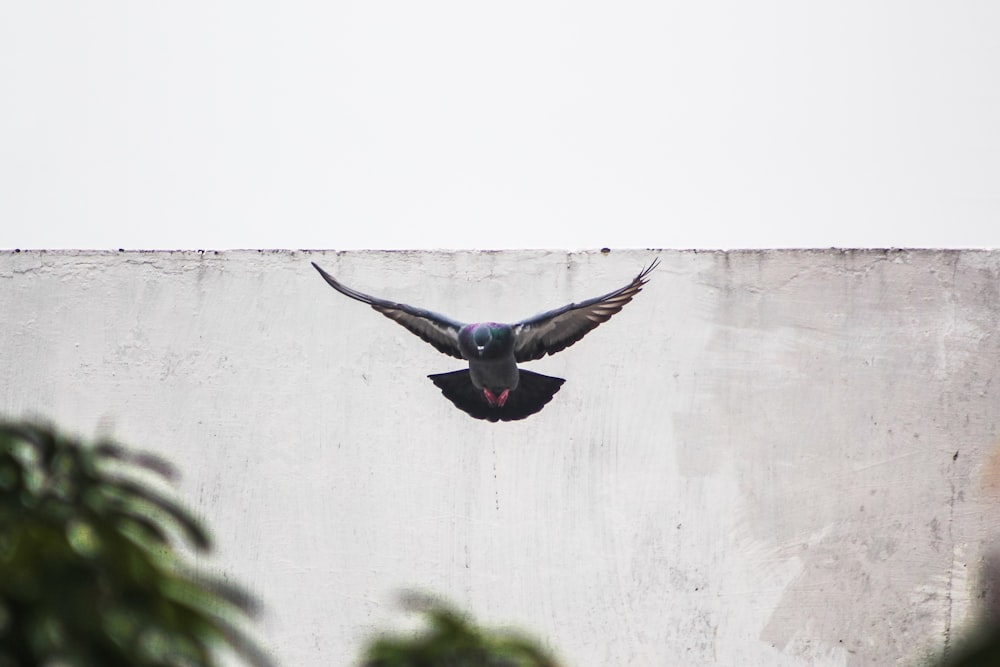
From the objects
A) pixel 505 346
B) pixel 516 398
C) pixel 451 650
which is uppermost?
pixel 505 346

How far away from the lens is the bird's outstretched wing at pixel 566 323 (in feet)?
14.5

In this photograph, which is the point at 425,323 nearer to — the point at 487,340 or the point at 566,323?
the point at 487,340

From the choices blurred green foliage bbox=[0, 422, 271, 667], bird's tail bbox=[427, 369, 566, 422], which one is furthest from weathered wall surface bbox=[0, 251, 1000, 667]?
blurred green foliage bbox=[0, 422, 271, 667]

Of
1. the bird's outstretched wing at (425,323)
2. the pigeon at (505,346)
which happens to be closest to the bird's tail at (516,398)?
the pigeon at (505,346)

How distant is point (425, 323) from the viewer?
4.49 meters

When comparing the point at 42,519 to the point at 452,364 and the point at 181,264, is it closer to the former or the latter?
the point at 452,364

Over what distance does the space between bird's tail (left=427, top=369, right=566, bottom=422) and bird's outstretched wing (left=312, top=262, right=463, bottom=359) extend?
0.12 metres

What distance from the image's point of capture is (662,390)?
4.43 metres

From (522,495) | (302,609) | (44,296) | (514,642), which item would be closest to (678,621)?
(522,495)

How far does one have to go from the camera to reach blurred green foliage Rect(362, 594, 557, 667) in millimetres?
943

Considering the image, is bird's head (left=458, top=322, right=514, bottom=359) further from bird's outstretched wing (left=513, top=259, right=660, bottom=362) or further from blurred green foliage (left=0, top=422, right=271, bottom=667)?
blurred green foliage (left=0, top=422, right=271, bottom=667)

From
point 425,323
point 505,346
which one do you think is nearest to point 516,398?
point 505,346

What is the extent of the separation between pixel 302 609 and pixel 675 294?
1.90m

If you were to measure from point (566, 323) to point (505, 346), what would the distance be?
0.25m
